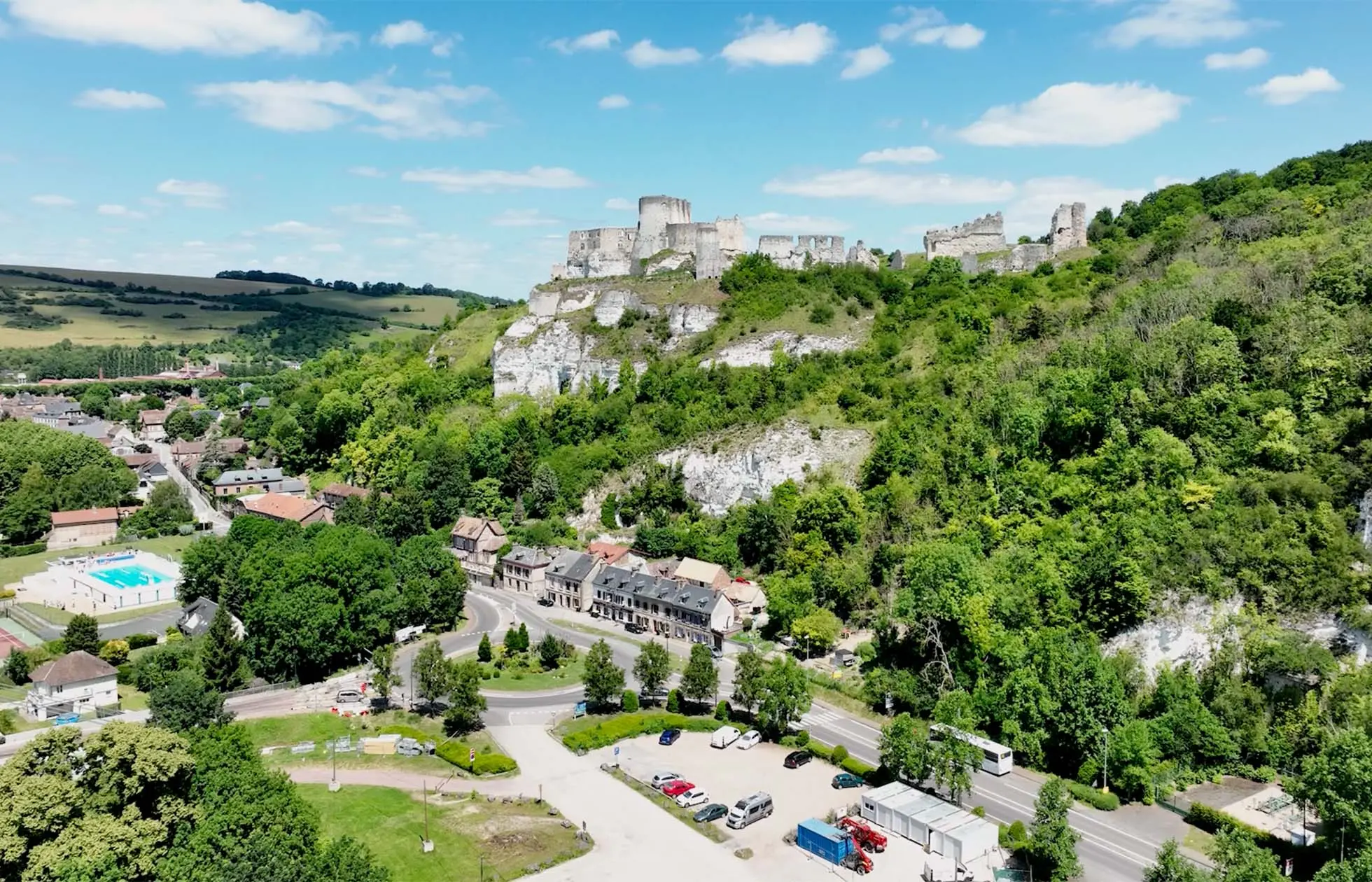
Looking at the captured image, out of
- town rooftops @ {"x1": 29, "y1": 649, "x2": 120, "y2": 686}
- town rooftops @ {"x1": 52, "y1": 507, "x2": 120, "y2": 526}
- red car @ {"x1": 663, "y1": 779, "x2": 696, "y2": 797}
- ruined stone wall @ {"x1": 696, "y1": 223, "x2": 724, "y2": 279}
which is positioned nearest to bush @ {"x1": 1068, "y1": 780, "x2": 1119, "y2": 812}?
red car @ {"x1": 663, "y1": 779, "x2": 696, "y2": 797}

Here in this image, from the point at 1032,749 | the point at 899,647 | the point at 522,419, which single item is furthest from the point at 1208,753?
the point at 522,419

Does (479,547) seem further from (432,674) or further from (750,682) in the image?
(750,682)

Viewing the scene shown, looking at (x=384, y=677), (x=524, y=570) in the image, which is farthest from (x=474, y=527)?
(x=384, y=677)

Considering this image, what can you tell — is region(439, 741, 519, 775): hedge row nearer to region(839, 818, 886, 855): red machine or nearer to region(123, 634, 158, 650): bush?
region(839, 818, 886, 855): red machine

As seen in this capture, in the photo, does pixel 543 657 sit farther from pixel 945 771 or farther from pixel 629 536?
pixel 945 771

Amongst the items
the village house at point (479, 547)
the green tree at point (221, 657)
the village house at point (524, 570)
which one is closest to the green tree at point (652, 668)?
the village house at point (524, 570)
